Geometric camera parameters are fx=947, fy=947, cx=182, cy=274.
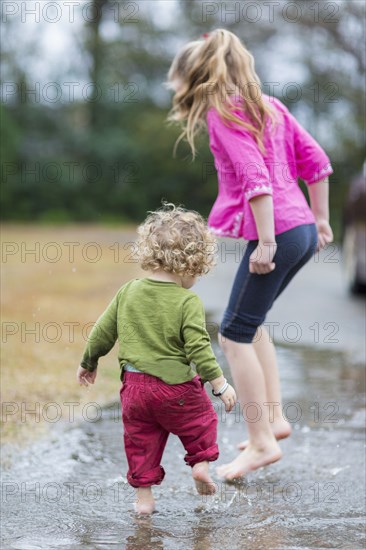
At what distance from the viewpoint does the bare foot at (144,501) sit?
331cm

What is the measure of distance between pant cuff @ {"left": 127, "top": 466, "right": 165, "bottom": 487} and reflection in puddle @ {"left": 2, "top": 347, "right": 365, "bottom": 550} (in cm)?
11

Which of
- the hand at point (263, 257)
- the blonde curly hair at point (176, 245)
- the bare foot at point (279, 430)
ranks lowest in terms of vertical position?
the bare foot at point (279, 430)

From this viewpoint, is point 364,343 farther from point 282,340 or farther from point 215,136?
point 215,136

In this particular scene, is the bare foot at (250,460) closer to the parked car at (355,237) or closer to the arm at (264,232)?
the arm at (264,232)

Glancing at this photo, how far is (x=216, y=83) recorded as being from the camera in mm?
3918

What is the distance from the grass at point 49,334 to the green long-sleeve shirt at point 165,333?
0.22 m

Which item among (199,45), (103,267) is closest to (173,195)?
(103,267)

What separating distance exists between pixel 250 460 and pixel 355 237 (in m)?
6.26

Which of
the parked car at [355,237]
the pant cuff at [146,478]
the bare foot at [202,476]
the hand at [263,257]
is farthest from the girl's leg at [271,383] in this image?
the parked car at [355,237]

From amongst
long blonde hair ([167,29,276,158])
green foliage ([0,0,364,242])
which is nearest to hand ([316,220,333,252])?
long blonde hair ([167,29,276,158])

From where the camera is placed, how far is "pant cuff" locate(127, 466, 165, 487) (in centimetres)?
332

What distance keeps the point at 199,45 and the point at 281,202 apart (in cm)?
76

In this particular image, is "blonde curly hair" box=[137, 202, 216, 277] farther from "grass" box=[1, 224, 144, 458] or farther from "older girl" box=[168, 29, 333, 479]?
"older girl" box=[168, 29, 333, 479]

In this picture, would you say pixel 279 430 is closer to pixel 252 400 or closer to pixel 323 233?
pixel 252 400
